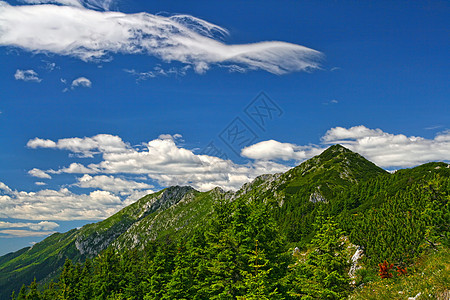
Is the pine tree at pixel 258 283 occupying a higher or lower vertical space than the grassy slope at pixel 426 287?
lower

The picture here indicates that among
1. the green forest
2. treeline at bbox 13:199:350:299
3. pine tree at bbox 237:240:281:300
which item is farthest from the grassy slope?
treeline at bbox 13:199:350:299

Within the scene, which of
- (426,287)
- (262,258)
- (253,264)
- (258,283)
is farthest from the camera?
(253,264)

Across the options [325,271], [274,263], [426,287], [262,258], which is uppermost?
[426,287]

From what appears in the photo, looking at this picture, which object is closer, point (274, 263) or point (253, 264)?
point (253, 264)

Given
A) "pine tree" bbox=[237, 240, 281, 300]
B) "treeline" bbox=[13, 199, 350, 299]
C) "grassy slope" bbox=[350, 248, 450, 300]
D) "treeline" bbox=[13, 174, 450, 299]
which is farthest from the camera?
"treeline" bbox=[13, 199, 350, 299]

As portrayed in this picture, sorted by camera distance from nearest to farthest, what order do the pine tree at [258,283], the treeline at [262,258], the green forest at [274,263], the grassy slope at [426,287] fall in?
1. the grassy slope at [426,287]
2. the green forest at [274,263]
3. the pine tree at [258,283]
4. the treeline at [262,258]

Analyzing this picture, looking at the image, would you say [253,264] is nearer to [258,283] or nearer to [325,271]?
[258,283]

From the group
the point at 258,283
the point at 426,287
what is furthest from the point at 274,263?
the point at 426,287

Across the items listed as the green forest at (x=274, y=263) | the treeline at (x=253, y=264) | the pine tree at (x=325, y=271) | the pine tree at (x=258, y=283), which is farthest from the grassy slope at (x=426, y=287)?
the pine tree at (x=325, y=271)

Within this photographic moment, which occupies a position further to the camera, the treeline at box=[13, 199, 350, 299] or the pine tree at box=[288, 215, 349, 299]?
the treeline at box=[13, 199, 350, 299]

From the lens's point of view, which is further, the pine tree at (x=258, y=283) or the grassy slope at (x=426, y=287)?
the pine tree at (x=258, y=283)

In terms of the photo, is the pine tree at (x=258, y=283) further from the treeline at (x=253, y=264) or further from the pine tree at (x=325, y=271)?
the pine tree at (x=325, y=271)

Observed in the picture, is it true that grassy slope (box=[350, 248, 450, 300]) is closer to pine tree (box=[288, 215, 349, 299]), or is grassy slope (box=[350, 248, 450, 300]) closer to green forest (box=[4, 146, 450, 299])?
green forest (box=[4, 146, 450, 299])

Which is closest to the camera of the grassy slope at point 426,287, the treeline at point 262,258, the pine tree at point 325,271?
the grassy slope at point 426,287
